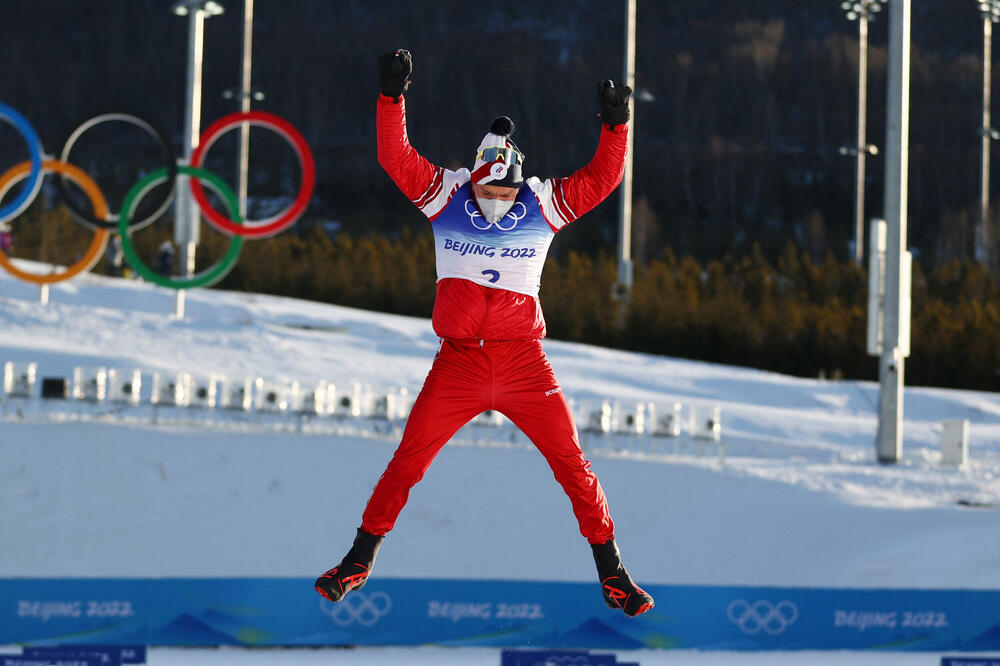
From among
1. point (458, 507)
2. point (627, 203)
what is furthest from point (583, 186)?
point (627, 203)

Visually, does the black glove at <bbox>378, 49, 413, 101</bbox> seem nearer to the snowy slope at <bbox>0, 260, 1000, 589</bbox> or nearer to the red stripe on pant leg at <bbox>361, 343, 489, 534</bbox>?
the red stripe on pant leg at <bbox>361, 343, 489, 534</bbox>

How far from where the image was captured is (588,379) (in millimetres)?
27484

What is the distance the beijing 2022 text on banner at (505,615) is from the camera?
13281 mm

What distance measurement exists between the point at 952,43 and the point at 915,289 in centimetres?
6067

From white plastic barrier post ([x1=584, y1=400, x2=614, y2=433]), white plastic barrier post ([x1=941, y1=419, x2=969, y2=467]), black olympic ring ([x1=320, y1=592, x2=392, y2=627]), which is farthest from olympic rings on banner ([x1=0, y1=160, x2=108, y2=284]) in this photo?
white plastic barrier post ([x1=941, y1=419, x2=969, y2=467])

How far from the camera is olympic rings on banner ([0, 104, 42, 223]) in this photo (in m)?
14.7

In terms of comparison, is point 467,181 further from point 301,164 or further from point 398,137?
point 301,164

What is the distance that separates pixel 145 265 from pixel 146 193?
4.87 feet

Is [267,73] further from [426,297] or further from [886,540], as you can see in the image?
[886,540]

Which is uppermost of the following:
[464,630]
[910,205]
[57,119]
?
[57,119]

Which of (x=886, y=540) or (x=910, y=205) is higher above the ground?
(x=910, y=205)

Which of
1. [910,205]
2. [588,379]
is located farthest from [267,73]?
[588,379]

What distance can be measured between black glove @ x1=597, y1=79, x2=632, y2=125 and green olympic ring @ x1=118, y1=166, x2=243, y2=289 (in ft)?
37.5

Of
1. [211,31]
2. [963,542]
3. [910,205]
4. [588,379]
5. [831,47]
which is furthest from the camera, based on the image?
[211,31]
